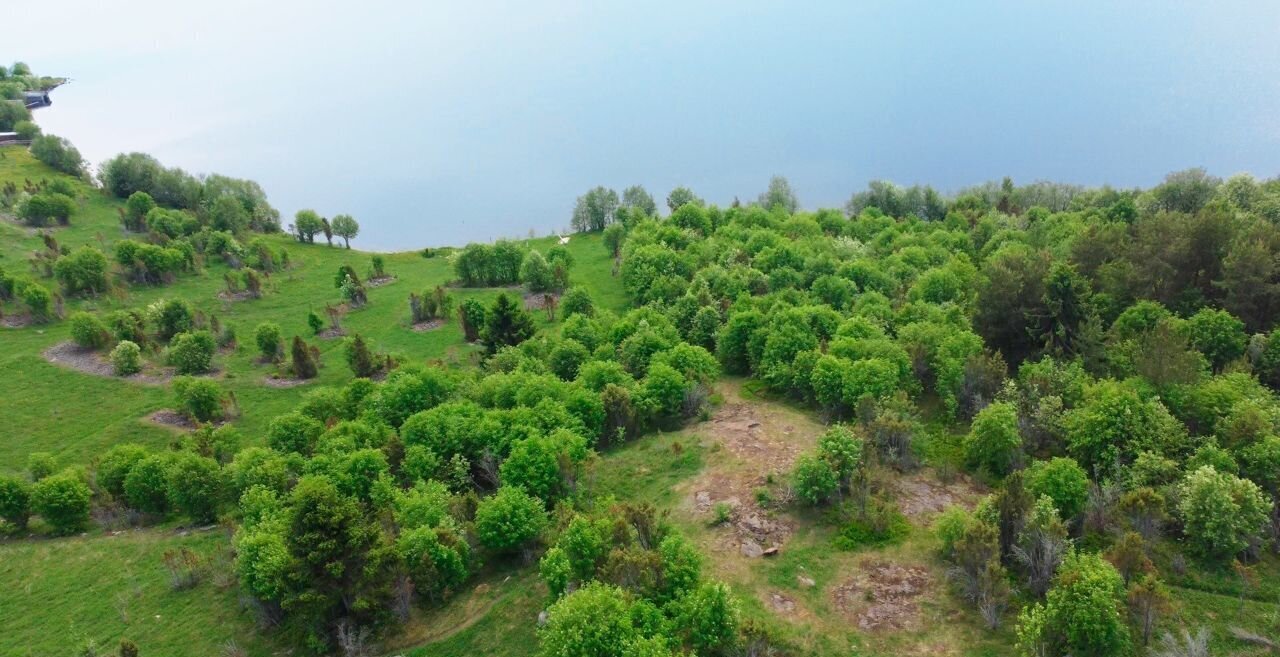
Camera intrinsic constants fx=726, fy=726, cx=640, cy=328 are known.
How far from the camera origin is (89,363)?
53531 millimetres

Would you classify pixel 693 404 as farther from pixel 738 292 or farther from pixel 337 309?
pixel 337 309

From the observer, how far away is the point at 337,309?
65.0 m

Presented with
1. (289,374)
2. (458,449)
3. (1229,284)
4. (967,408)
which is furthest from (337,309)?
(1229,284)

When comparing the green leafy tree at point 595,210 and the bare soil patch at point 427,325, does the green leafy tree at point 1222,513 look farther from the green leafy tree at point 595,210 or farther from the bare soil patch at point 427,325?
the green leafy tree at point 595,210

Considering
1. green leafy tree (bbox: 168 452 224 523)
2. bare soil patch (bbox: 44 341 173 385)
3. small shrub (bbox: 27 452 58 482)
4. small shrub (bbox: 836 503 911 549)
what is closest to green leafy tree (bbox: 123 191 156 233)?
bare soil patch (bbox: 44 341 173 385)

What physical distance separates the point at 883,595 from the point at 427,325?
45419mm

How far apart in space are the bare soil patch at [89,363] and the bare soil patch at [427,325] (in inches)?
701

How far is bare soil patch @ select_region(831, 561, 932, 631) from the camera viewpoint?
25578mm

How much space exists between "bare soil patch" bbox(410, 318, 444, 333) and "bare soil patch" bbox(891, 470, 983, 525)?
41.1 m

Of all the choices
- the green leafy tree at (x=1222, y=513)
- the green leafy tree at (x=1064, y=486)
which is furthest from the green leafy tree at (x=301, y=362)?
the green leafy tree at (x=1222, y=513)

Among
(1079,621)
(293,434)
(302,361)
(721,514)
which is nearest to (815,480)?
(721,514)

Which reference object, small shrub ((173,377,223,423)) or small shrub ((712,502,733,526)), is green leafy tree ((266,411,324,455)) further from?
small shrub ((712,502,733,526))

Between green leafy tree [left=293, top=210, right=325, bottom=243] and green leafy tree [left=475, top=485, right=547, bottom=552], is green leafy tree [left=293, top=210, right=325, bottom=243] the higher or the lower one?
the higher one

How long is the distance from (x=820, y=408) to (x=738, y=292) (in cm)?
1695
